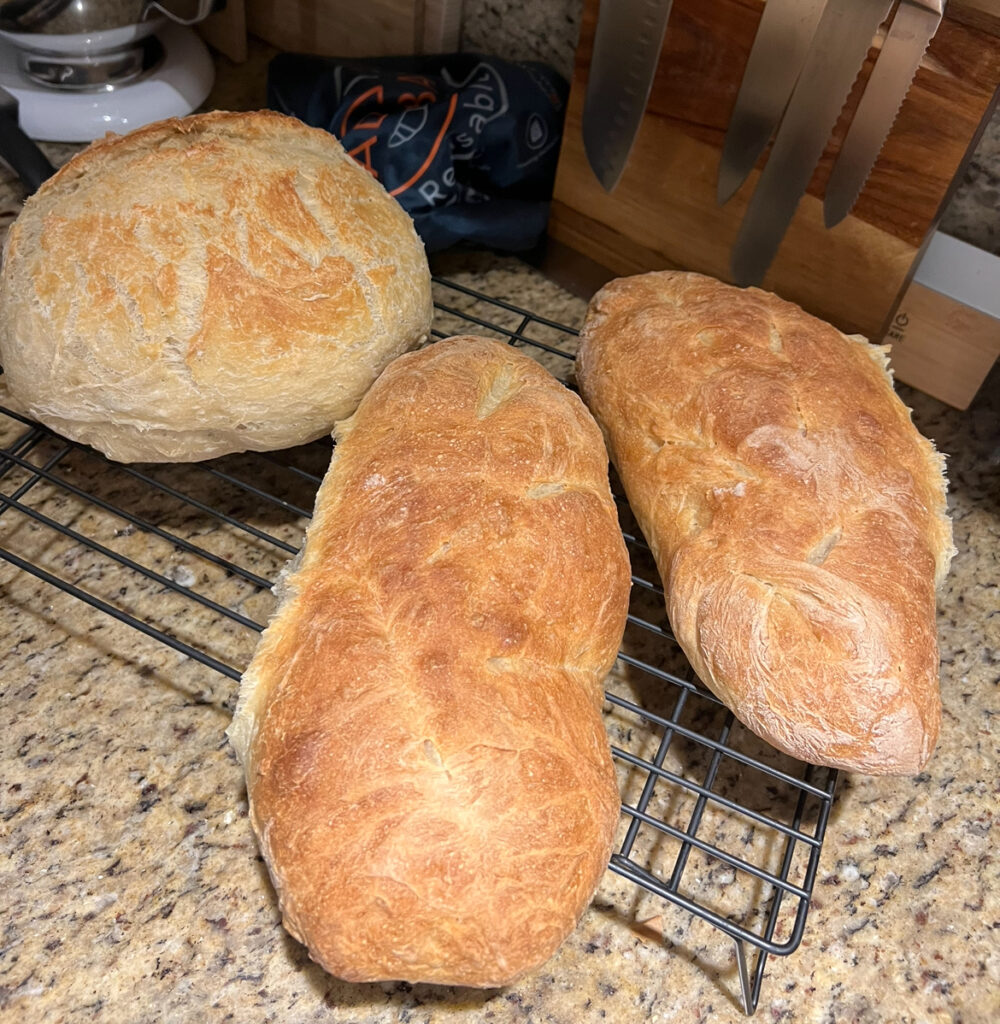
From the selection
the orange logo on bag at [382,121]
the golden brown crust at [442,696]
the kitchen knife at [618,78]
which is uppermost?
the kitchen knife at [618,78]

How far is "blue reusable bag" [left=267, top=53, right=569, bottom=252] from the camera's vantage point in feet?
4.47

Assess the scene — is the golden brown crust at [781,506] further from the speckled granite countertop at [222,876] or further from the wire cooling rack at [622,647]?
the speckled granite countertop at [222,876]

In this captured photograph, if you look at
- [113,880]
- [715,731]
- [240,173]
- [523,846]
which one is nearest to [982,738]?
[715,731]

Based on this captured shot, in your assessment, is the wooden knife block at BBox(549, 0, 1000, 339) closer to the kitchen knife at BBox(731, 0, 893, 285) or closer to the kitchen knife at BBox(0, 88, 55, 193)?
the kitchen knife at BBox(731, 0, 893, 285)

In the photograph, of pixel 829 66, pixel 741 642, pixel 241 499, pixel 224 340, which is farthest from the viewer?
pixel 241 499

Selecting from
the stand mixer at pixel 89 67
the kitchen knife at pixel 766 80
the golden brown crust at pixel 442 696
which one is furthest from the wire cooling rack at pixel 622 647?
the stand mixer at pixel 89 67

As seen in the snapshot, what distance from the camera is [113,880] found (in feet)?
2.79

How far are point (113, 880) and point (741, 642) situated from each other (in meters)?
0.63

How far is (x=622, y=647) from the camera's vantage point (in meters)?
1.07

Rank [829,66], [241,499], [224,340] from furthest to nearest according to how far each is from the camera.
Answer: [241,499] → [829,66] → [224,340]

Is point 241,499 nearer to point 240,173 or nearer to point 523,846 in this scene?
point 240,173

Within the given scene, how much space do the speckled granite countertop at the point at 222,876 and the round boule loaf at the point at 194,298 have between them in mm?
215

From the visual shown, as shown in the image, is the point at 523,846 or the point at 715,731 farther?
the point at 715,731

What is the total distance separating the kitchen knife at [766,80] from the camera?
1054 millimetres
